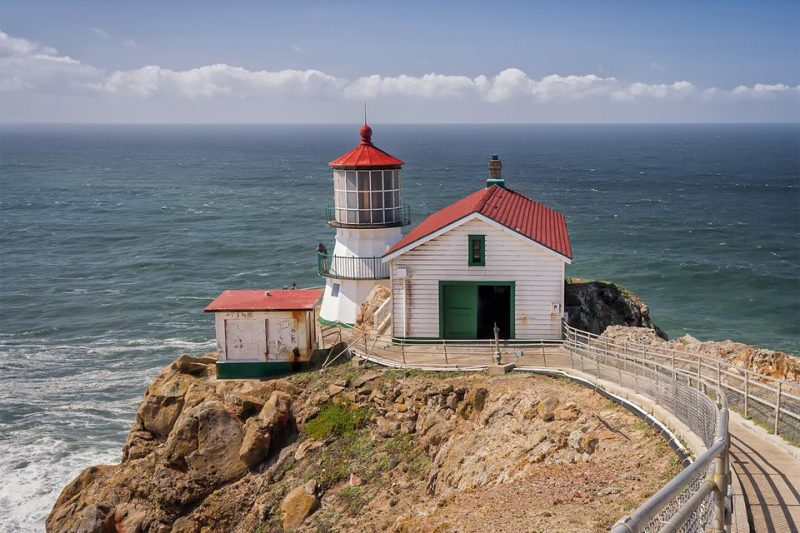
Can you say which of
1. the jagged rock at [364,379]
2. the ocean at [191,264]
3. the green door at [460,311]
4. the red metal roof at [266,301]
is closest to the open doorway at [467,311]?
the green door at [460,311]

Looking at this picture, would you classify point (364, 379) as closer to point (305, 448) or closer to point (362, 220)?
point (305, 448)

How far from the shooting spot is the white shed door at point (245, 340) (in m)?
21.3

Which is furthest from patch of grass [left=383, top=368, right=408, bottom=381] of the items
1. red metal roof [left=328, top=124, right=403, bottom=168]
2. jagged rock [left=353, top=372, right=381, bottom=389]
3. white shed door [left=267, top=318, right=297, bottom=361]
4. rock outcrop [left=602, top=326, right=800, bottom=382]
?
red metal roof [left=328, top=124, right=403, bottom=168]

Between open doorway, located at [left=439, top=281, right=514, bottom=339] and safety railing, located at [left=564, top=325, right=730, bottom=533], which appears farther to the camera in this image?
open doorway, located at [left=439, top=281, right=514, bottom=339]

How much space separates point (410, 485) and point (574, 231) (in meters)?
54.2

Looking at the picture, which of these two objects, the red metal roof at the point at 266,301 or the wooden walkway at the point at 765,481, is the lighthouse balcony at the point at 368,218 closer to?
the red metal roof at the point at 266,301

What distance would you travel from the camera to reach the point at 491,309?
2231cm

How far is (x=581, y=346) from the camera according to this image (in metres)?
19.7

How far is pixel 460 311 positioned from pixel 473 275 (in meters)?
1.11

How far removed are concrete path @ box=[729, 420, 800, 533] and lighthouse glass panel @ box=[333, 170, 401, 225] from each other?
1446 cm

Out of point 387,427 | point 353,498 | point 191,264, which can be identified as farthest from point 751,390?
point 191,264

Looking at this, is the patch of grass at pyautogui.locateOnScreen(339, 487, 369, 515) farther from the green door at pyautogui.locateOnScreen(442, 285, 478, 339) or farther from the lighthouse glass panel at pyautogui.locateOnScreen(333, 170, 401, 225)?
the lighthouse glass panel at pyautogui.locateOnScreen(333, 170, 401, 225)

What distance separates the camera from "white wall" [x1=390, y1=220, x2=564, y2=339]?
20891 mm

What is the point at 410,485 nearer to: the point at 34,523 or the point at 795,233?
the point at 34,523
